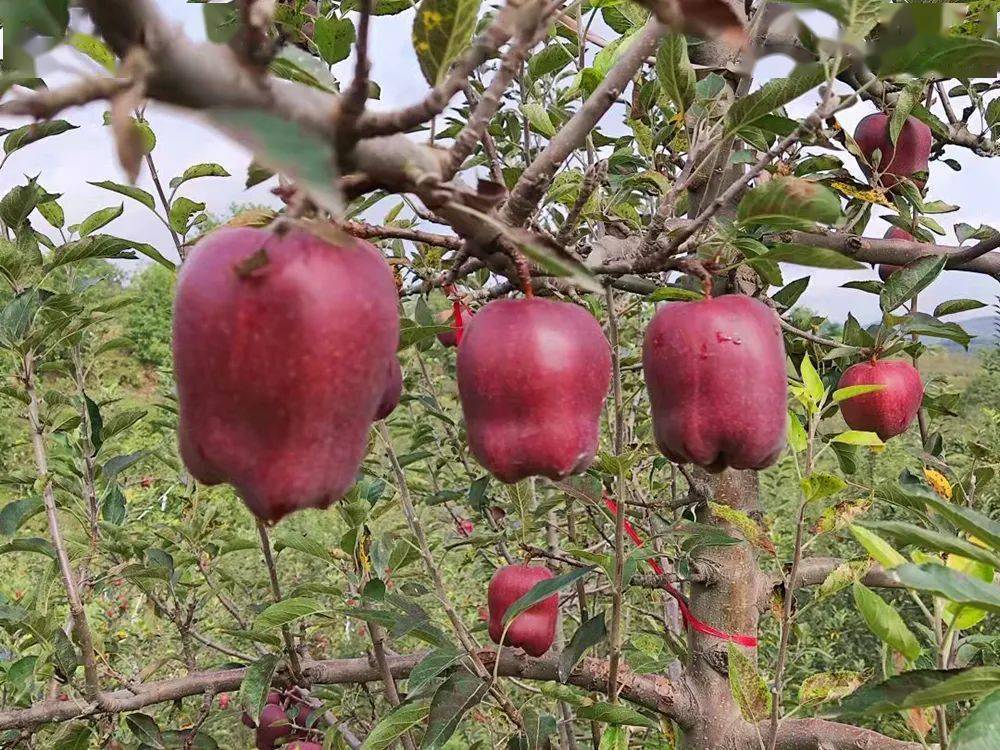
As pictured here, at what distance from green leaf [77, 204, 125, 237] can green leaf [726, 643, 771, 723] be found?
1.06 metres

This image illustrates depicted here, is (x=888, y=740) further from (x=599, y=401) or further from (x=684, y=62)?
(x=684, y=62)

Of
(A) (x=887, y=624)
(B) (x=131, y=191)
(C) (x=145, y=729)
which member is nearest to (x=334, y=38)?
(B) (x=131, y=191)

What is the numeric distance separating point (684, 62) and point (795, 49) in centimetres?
51

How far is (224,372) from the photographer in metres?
0.44

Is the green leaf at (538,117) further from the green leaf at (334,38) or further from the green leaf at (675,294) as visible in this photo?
the green leaf at (675,294)

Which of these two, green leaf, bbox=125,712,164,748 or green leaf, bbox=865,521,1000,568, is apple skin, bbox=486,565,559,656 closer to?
green leaf, bbox=125,712,164,748

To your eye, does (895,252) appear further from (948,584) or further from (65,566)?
(65,566)

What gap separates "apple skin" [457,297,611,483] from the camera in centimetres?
60

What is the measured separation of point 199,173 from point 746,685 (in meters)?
0.94

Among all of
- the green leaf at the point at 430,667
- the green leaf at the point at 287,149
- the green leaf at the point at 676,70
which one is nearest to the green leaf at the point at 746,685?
the green leaf at the point at 430,667

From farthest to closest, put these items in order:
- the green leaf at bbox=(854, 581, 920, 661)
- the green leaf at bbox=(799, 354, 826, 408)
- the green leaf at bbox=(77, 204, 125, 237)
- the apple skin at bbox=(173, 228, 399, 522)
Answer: the green leaf at bbox=(77, 204, 125, 237) → the green leaf at bbox=(799, 354, 826, 408) → the green leaf at bbox=(854, 581, 920, 661) → the apple skin at bbox=(173, 228, 399, 522)

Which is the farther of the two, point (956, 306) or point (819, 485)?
point (956, 306)

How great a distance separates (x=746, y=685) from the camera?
0.85 m

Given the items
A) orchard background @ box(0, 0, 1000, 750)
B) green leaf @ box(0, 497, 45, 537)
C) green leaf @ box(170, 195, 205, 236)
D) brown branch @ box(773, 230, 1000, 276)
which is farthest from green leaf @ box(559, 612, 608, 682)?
green leaf @ box(0, 497, 45, 537)
